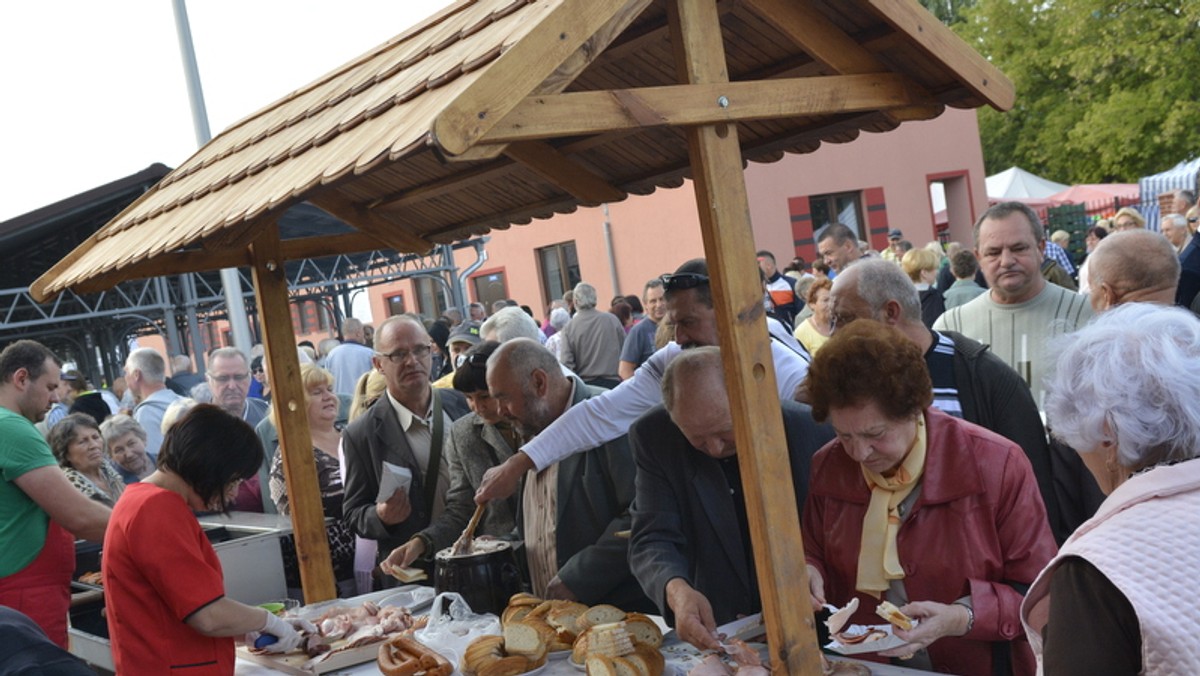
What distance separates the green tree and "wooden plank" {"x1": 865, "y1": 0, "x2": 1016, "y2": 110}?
23945 mm

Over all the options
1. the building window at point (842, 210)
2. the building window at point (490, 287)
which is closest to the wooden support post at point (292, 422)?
the building window at point (842, 210)

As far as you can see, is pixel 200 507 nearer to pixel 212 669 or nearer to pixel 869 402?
pixel 212 669

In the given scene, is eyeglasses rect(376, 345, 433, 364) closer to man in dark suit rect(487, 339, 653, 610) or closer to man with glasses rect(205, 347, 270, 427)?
man in dark suit rect(487, 339, 653, 610)

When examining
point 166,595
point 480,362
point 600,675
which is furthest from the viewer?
point 480,362

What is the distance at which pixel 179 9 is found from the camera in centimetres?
895

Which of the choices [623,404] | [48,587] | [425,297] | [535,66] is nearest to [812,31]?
[535,66]

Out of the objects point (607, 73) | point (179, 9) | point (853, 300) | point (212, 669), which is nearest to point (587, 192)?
point (607, 73)

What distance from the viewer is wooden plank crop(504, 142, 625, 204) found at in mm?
3688

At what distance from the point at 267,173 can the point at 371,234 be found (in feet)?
5.70

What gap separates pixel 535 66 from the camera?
7.03 ft

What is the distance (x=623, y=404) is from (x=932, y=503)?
1416 millimetres

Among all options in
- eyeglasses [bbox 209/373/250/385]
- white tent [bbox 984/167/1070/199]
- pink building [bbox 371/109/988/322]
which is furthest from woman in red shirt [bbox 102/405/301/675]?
A: white tent [bbox 984/167/1070/199]

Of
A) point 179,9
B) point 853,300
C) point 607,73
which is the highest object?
point 179,9

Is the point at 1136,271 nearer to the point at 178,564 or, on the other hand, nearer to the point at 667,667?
the point at 667,667
